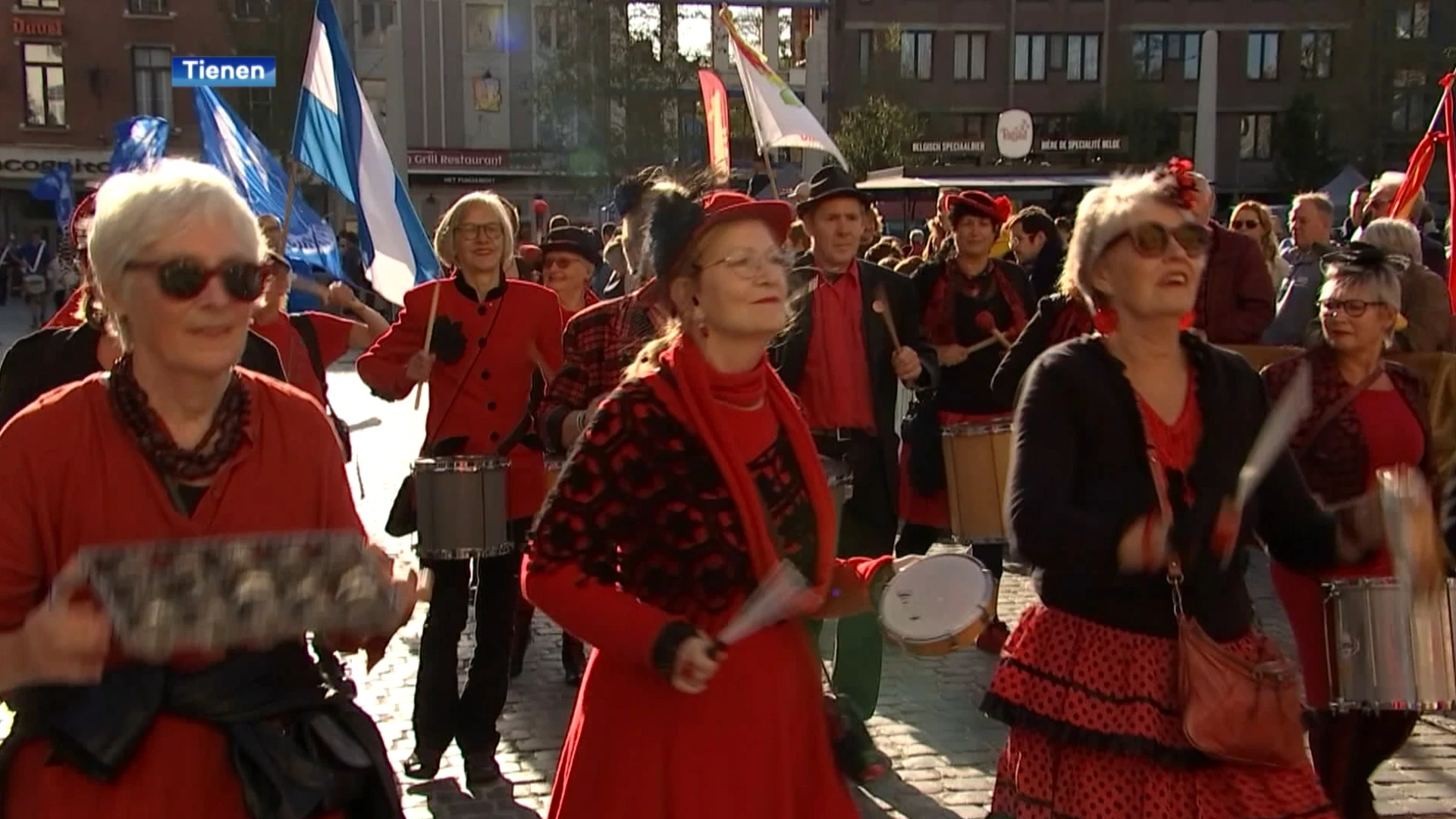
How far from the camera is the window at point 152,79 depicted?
5000 cm

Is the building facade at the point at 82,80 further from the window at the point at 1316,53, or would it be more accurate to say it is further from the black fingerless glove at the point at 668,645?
the black fingerless glove at the point at 668,645

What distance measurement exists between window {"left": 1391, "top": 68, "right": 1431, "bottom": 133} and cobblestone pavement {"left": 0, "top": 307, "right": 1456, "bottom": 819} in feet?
169

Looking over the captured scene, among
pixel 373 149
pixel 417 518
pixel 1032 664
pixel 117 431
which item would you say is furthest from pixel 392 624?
pixel 373 149

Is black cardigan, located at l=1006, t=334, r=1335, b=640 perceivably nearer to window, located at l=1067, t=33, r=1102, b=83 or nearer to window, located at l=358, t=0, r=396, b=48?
window, located at l=358, t=0, r=396, b=48

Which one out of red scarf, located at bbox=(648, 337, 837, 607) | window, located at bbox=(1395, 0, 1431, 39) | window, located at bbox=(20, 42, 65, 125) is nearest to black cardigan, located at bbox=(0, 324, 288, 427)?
red scarf, located at bbox=(648, 337, 837, 607)

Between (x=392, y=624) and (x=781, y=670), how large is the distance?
Answer: 822 mm

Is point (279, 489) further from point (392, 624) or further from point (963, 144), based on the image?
point (963, 144)

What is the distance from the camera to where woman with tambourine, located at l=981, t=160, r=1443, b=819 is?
3170 millimetres

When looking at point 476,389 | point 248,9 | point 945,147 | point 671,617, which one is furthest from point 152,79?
point 671,617

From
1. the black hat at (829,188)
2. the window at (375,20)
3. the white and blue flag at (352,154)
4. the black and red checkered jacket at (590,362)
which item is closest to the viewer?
the black and red checkered jacket at (590,362)

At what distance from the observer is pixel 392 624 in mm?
2656

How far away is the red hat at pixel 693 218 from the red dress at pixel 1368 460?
7.58ft

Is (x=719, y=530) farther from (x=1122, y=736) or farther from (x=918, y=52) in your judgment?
(x=918, y=52)

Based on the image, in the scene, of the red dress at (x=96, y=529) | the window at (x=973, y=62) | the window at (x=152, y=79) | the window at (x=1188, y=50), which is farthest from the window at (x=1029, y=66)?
the red dress at (x=96, y=529)
